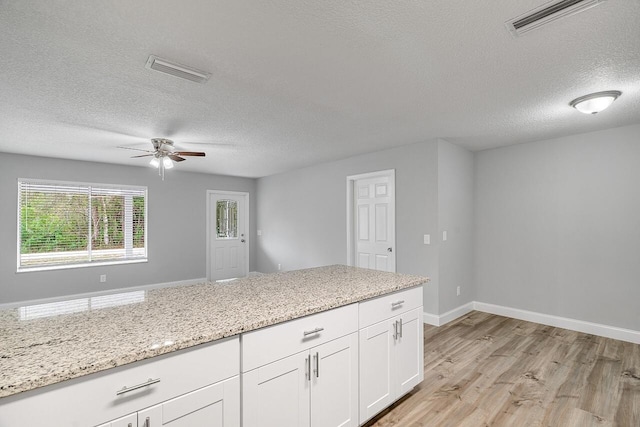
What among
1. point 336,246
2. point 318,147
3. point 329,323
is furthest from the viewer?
point 336,246

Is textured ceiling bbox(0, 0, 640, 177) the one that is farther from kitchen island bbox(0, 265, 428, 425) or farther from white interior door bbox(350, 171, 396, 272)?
kitchen island bbox(0, 265, 428, 425)

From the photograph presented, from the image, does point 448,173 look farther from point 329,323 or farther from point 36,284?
point 36,284

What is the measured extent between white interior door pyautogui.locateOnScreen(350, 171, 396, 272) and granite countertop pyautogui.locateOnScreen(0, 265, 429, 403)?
2448 millimetres

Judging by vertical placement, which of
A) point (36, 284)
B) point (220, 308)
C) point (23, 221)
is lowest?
point (36, 284)

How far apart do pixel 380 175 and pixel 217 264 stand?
433cm

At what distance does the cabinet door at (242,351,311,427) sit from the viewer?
4.55 ft

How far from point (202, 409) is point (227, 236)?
6179mm

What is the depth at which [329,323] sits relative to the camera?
1733 millimetres

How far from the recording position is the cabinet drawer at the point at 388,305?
6.40ft

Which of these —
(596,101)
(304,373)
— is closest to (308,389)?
(304,373)

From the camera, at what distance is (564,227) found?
12.7 ft

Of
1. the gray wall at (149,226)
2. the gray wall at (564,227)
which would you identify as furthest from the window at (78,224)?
the gray wall at (564,227)

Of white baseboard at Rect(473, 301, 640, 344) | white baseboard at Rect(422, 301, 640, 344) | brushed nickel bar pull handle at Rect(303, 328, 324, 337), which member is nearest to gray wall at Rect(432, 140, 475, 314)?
white baseboard at Rect(422, 301, 640, 344)

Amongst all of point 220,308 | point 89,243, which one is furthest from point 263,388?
point 89,243
